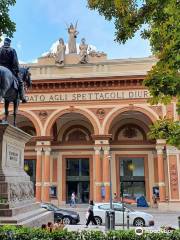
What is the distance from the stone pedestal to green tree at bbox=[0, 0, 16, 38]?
3.04 metres

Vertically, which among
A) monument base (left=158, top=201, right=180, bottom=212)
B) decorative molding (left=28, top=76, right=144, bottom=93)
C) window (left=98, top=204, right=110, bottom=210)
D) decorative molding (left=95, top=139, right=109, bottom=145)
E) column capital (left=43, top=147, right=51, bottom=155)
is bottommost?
monument base (left=158, top=201, right=180, bottom=212)

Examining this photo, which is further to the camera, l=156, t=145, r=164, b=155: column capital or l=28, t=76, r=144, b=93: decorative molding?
l=28, t=76, r=144, b=93: decorative molding

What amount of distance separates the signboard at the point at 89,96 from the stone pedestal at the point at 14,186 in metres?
24.2

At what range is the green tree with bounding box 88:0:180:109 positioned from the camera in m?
7.70

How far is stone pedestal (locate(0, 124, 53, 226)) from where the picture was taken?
296 inches

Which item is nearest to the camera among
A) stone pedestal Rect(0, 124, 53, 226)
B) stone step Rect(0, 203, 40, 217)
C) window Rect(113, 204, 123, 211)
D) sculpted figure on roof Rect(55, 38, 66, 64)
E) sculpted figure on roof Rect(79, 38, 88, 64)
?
stone step Rect(0, 203, 40, 217)

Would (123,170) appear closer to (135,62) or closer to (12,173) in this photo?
(135,62)

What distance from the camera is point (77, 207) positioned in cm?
3350

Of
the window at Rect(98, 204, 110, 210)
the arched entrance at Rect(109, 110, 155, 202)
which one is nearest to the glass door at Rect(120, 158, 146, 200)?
the arched entrance at Rect(109, 110, 155, 202)

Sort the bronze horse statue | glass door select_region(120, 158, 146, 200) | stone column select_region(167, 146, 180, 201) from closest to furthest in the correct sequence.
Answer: the bronze horse statue, stone column select_region(167, 146, 180, 201), glass door select_region(120, 158, 146, 200)

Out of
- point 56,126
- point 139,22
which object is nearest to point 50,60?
point 56,126

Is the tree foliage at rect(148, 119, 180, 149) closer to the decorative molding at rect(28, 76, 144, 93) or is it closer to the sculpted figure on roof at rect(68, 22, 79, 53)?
the decorative molding at rect(28, 76, 144, 93)

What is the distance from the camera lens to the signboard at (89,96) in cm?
3384

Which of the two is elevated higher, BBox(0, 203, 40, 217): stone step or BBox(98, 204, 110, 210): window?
BBox(0, 203, 40, 217): stone step
